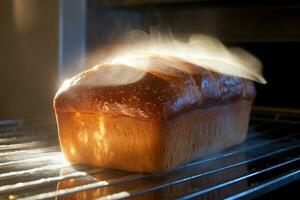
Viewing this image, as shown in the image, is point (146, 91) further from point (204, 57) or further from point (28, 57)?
point (28, 57)

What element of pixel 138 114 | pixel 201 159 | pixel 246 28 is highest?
pixel 246 28

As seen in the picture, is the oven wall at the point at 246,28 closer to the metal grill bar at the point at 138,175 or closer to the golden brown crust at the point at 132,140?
the metal grill bar at the point at 138,175

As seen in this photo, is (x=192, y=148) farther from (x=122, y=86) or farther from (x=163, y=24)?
(x=163, y=24)

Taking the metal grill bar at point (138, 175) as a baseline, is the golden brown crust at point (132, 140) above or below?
above

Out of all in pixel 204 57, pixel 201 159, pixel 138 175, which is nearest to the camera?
pixel 138 175

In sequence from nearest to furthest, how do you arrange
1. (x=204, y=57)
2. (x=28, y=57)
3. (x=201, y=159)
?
1. (x=201, y=159)
2. (x=204, y=57)
3. (x=28, y=57)

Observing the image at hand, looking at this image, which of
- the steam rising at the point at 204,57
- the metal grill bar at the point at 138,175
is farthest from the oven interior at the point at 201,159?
the steam rising at the point at 204,57

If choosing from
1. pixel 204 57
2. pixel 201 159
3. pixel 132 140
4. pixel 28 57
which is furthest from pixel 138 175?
pixel 28 57
